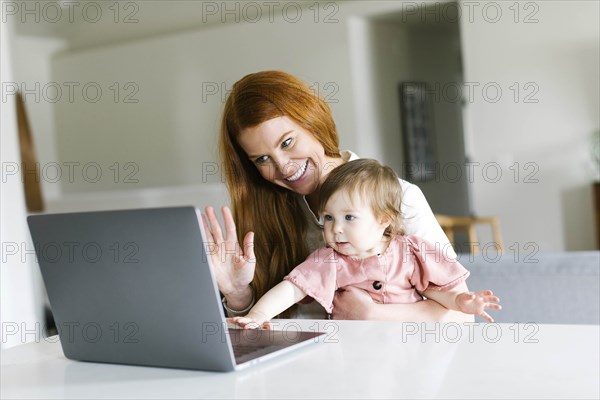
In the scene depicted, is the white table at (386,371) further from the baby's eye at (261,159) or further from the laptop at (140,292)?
the baby's eye at (261,159)

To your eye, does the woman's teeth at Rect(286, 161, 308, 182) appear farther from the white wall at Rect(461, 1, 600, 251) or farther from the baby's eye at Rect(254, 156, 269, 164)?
the white wall at Rect(461, 1, 600, 251)

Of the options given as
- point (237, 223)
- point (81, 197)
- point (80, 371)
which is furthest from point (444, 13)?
point (80, 371)

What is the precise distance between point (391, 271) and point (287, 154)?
34cm

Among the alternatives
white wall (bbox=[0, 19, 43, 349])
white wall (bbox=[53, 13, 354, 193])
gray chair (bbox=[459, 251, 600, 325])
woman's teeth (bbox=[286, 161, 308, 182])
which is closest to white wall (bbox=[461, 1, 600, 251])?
white wall (bbox=[53, 13, 354, 193])

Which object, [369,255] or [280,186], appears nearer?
[369,255]

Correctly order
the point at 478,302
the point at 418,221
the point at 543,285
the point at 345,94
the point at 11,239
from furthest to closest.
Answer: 1. the point at 345,94
2. the point at 11,239
3. the point at 543,285
4. the point at 418,221
5. the point at 478,302

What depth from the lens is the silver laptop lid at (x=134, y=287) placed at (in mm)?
1083

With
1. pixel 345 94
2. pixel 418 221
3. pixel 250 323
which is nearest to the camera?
pixel 250 323

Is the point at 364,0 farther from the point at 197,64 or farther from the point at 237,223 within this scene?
the point at 237,223

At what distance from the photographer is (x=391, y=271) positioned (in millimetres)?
1724

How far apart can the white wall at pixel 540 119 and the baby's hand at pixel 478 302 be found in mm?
5186

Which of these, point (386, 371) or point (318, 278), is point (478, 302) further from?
point (386, 371)

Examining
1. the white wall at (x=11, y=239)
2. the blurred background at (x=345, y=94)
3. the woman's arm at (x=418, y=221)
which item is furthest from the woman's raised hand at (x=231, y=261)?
the blurred background at (x=345, y=94)

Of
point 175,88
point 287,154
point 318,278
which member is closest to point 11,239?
point 287,154
